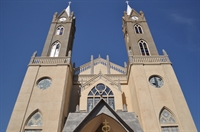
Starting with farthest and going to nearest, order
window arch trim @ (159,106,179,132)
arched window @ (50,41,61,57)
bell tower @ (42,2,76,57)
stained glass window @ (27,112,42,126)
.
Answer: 1. arched window @ (50,41,61,57)
2. bell tower @ (42,2,76,57)
3. stained glass window @ (27,112,42,126)
4. window arch trim @ (159,106,179,132)

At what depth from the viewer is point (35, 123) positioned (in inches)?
547

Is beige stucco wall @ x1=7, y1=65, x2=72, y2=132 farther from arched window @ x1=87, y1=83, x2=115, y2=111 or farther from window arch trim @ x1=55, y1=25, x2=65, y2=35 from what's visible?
window arch trim @ x1=55, y1=25, x2=65, y2=35

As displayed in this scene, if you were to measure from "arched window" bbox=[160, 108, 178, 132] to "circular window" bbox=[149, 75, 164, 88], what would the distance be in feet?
8.20

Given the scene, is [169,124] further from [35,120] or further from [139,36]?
[139,36]

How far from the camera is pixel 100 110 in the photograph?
10977 mm

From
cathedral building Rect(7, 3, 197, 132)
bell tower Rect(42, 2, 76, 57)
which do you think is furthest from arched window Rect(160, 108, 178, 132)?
bell tower Rect(42, 2, 76, 57)

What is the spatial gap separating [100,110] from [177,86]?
887 centimetres

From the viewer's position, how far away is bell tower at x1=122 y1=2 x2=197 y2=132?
1371cm

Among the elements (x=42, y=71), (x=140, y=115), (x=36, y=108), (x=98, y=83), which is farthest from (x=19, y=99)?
(x=140, y=115)

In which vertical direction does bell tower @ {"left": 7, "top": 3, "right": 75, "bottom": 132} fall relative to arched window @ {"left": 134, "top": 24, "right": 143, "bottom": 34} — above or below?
below

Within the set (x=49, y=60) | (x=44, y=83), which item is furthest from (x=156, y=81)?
(x=49, y=60)

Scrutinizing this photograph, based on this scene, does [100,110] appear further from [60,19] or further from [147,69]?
[60,19]

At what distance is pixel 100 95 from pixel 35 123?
667 centimetres

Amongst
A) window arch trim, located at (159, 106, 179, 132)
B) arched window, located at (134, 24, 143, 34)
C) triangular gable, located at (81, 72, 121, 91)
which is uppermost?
arched window, located at (134, 24, 143, 34)
